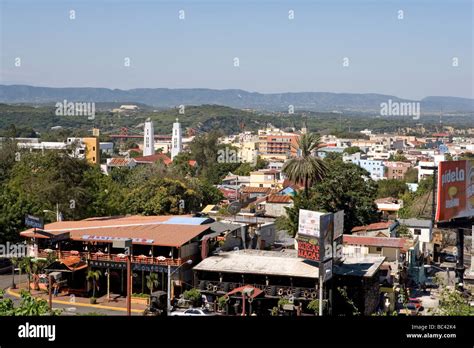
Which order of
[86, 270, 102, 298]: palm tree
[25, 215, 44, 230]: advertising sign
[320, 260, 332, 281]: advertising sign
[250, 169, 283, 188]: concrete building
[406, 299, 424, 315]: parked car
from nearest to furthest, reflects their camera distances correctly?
[320, 260, 332, 281]: advertising sign < [406, 299, 424, 315]: parked car < [86, 270, 102, 298]: palm tree < [25, 215, 44, 230]: advertising sign < [250, 169, 283, 188]: concrete building

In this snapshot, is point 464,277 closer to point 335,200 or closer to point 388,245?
point 388,245

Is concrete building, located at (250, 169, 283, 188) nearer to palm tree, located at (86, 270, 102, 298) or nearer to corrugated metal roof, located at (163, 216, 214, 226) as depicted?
corrugated metal roof, located at (163, 216, 214, 226)

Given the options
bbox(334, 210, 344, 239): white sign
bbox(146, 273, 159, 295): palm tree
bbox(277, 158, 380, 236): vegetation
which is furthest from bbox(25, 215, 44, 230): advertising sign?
bbox(277, 158, 380, 236): vegetation

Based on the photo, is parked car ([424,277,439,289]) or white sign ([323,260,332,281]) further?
parked car ([424,277,439,289])

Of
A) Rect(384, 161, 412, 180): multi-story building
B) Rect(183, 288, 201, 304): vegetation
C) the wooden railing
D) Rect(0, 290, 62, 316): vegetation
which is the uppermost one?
Rect(0, 290, 62, 316): vegetation

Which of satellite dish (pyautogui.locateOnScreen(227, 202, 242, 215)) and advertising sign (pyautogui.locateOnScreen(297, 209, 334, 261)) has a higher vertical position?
advertising sign (pyautogui.locateOnScreen(297, 209, 334, 261))

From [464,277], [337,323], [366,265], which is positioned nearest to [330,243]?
[366,265]
